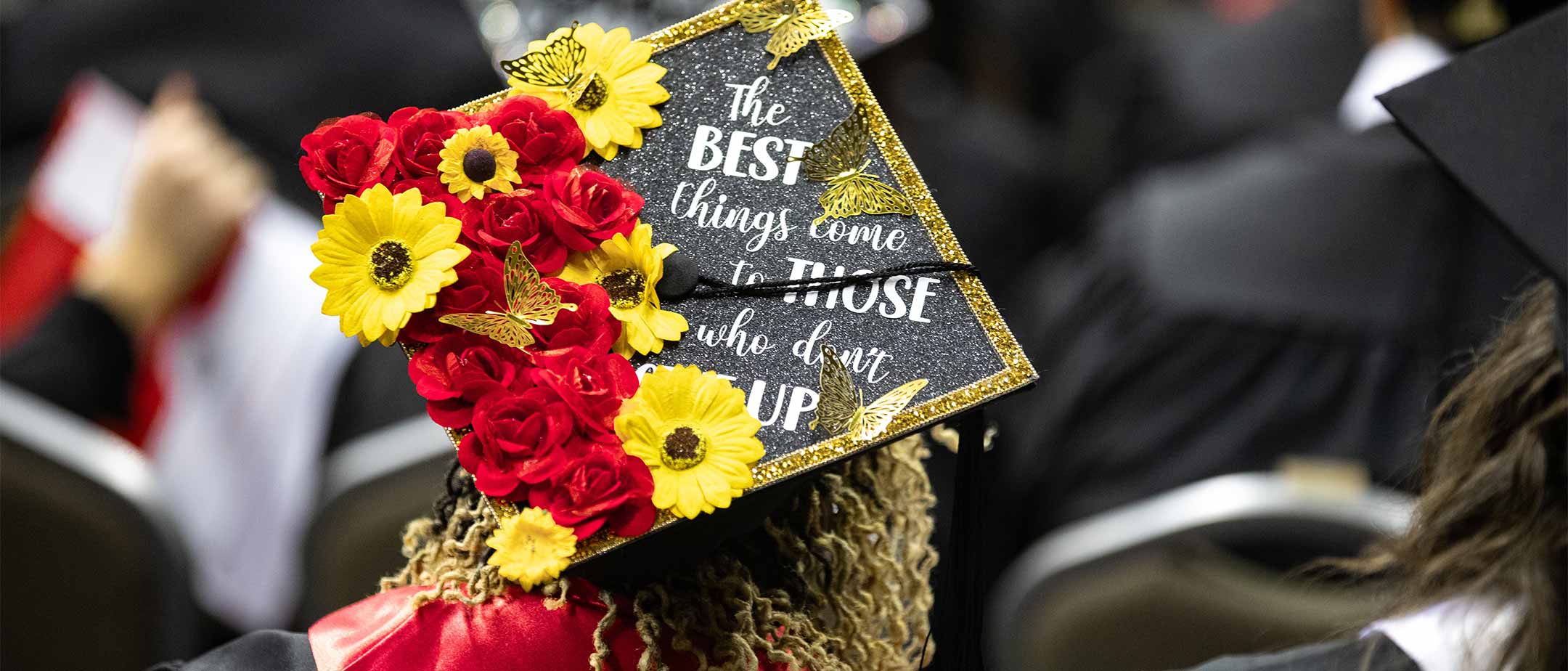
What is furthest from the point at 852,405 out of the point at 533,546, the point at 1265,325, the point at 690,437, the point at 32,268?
the point at 32,268

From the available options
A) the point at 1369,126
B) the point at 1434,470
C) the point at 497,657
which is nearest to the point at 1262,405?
the point at 1369,126

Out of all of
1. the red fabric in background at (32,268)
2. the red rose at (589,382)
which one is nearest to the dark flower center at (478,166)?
the red rose at (589,382)

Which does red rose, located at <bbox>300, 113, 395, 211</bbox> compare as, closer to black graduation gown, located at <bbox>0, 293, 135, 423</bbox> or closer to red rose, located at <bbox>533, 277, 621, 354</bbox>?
red rose, located at <bbox>533, 277, 621, 354</bbox>

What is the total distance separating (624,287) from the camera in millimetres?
833

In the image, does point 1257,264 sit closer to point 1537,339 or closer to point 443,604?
point 1537,339

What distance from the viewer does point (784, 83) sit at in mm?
900

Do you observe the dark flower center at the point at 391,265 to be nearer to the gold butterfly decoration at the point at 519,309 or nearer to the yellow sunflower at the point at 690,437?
the gold butterfly decoration at the point at 519,309

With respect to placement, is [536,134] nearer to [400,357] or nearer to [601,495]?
[601,495]

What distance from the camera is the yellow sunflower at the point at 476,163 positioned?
82cm

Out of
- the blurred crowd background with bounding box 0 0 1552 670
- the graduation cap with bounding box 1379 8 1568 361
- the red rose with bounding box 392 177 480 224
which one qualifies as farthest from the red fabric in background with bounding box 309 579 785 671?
the blurred crowd background with bounding box 0 0 1552 670

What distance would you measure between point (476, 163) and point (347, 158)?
7cm

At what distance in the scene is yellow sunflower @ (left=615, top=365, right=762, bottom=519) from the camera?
771 mm

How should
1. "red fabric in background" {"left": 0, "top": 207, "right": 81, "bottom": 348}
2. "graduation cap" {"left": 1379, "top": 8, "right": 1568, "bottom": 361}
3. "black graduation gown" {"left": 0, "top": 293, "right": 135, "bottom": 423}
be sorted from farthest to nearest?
1. "red fabric in background" {"left": 0, "top": 207, "right": 81, "bottom": 348}
2. "black graduation gown" {"left": 0, "top": 293, "right": 135, "bottom": 423}
3. "graduation cap" {"left": 1379, "top": 8, "right": 1568, "bottom": 361}

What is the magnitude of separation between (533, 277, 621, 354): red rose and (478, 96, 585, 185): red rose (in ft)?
0.24
